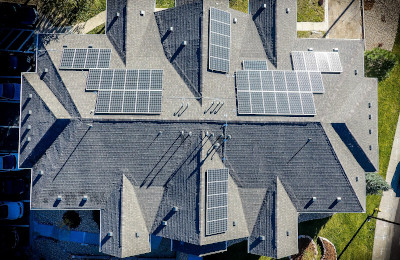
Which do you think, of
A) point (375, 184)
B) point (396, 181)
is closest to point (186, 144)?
point (375, 184)

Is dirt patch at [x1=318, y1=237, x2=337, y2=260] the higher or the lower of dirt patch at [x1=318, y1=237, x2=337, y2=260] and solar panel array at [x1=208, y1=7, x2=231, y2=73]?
the lower

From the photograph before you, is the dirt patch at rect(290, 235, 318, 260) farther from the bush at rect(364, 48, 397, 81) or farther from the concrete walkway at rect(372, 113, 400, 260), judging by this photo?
Result: the bush at rect(364, 48, 397, 81)

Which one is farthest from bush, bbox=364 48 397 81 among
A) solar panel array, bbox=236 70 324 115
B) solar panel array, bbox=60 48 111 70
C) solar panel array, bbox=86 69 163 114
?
solar panel array, bbox=60 48 111 70

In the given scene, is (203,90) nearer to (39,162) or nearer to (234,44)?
(234,44)

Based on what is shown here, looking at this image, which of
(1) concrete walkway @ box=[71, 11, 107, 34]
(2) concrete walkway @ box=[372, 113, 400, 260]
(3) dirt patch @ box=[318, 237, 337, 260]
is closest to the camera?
(1) concrete walkway @ box=[71, 11, 107, 34]

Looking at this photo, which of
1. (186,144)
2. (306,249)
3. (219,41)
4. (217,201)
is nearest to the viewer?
(186,144)

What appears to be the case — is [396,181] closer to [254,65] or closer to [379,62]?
[379,62]
